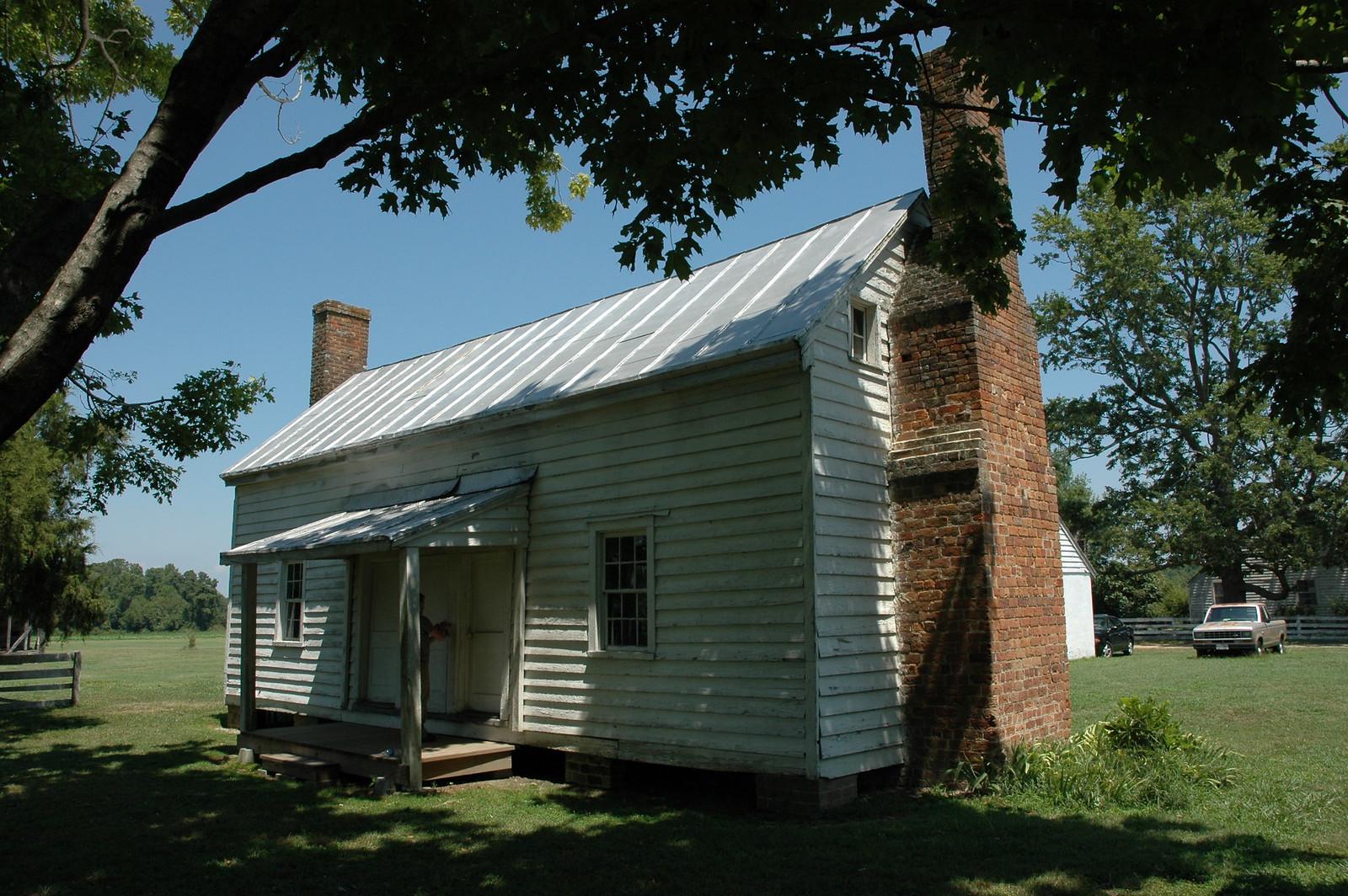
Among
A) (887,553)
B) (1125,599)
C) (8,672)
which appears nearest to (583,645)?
(887,553)

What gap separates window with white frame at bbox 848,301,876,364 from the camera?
1042 centimetres

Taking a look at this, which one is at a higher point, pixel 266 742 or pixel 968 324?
pixel 968 324

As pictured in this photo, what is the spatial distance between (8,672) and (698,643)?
18.2 m

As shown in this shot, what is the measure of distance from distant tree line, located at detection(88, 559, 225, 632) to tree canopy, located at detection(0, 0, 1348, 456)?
4984 inches

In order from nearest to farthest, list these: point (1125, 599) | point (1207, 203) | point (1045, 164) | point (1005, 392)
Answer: point (1045, 164) < point (1005, 392) < point (1207, 203) < point (1125, 599)

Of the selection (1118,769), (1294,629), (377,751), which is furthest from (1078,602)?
(377,751)

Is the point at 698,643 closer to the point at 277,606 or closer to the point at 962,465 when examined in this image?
the point at 962,465

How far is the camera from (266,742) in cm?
1263

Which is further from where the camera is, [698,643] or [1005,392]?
[1005,392]

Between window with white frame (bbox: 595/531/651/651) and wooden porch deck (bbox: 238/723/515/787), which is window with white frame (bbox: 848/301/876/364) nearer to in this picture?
window with white frame (bbox: 595/531/651/651)

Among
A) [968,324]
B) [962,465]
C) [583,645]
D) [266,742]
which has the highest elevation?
[968,324]

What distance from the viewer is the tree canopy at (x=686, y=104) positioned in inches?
198

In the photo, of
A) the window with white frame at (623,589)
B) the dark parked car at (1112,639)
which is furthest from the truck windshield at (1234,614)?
the window with white frame at (623,589)

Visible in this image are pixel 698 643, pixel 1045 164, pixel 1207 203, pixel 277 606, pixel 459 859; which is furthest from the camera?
pixel 1207 203
